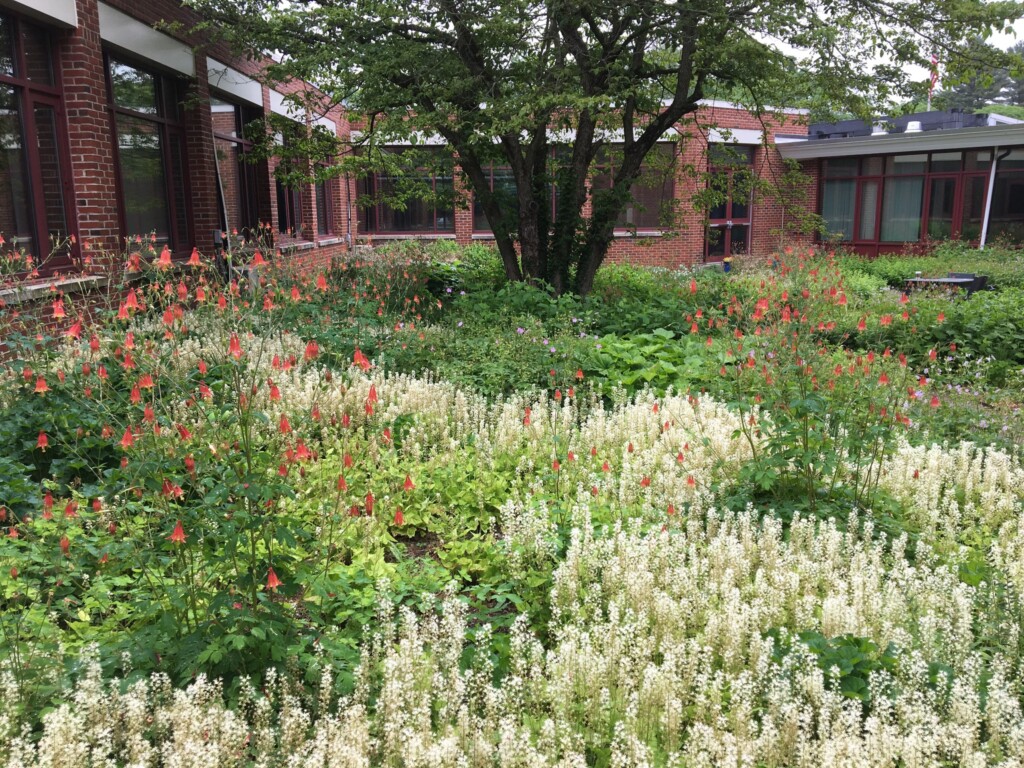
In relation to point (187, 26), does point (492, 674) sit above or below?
below

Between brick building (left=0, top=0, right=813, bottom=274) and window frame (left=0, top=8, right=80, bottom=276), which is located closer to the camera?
window frame (left=0, top=8, right=80, bottom=276)

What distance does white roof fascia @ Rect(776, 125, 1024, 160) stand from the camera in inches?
779

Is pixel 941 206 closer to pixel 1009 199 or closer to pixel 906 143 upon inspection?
pixel 1009 199

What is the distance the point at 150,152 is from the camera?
1039cm

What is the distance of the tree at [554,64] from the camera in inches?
378

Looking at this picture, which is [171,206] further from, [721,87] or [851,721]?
[851,721]

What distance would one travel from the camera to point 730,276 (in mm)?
15156

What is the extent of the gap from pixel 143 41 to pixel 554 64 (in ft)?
16.4

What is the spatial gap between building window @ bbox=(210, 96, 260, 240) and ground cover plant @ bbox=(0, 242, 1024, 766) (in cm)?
685

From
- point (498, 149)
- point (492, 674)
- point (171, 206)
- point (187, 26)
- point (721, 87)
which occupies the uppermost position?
point (187, 26)

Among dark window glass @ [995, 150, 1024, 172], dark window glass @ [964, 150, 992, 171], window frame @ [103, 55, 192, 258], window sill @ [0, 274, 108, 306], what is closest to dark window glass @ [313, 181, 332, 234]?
window frame @ [103, 55, 192, 258]

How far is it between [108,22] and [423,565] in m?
7.88

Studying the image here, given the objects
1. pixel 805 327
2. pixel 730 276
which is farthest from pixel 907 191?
pixel 805 327

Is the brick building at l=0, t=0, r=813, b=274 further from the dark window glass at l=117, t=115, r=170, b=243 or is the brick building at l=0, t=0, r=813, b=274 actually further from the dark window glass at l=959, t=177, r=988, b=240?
the dark window glass at l=959, t=177, r=988, b=240
